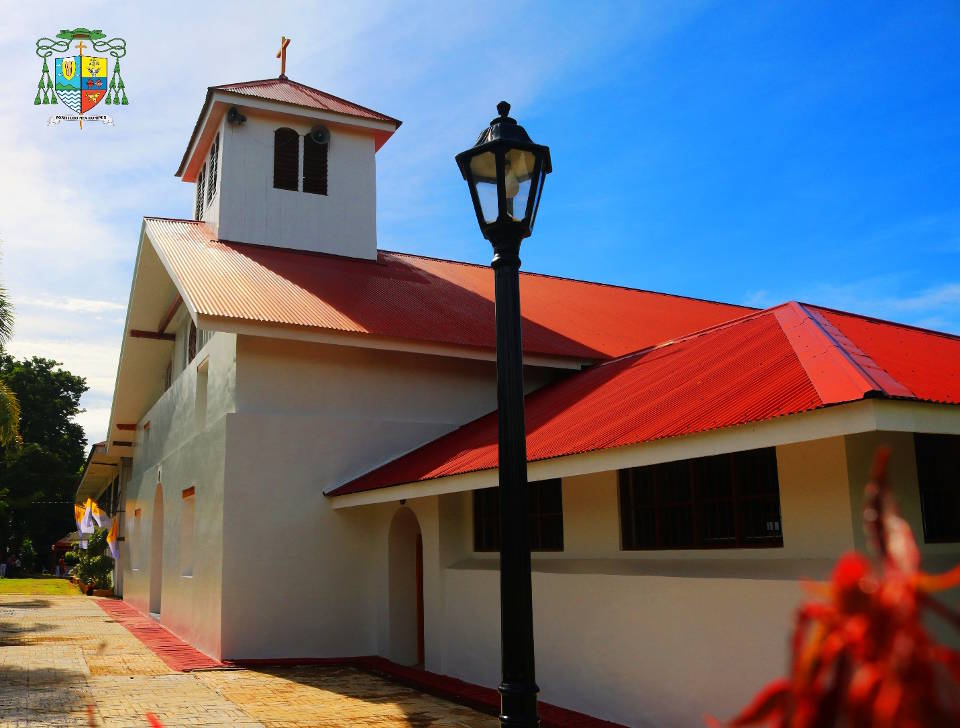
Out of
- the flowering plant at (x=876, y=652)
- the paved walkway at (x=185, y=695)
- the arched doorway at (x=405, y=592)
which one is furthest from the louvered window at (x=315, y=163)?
the flowering plant at (x=876, y=652)

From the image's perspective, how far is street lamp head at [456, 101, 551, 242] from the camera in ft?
17.7

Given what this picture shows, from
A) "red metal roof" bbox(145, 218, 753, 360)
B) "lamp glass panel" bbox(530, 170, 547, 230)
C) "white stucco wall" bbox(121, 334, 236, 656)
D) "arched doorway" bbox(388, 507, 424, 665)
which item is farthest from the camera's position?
"red metal roof" bbox(145, 218, 753, 360)

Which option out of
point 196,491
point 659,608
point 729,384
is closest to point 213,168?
point 196,491

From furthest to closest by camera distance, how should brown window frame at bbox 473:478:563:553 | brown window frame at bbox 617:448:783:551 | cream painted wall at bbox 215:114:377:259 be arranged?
1. cream painted wall at bbox 215:114:377:259
2. brown window frame at bbox 473:478:563:553
3. brown window frame at bbox 617:448:783:551

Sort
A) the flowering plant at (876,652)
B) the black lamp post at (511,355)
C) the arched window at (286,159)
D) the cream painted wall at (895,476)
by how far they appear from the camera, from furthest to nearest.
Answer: the arched window at (286,159) < the cream painted wall at (895,476) < the black lamp post at (511,355) < the flowering plant at (876,652)

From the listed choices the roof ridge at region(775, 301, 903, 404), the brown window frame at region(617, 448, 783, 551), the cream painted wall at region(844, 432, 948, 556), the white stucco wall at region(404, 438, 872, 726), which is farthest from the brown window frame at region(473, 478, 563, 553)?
the cream painted wall at region(844, 432, 948, 556)

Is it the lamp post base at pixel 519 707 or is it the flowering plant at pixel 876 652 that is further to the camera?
the lamp post base at pixel 519 707

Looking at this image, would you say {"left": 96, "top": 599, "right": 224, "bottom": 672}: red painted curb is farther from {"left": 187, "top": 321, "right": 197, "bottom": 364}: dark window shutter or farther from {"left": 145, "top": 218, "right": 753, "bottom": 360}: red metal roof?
{"left": 187, "top": 321, "right": 197, "bottom": 364}: dark window shutter

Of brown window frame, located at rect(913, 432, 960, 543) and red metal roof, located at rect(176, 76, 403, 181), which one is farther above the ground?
red metal roof, located at rect(176, 76, 403, 181)

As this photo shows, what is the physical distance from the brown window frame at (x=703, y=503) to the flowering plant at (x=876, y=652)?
23.4 feet

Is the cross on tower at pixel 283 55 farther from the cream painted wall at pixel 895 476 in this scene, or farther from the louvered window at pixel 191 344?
the cream painted wall at pixel 895 476

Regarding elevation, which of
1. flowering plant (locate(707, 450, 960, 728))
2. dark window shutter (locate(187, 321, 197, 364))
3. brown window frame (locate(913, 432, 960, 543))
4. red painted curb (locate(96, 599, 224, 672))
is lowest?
red painted curb (locate(96, 599, 224, 672))

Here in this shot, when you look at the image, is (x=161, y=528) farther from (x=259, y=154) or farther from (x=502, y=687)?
(x=502, y=687)

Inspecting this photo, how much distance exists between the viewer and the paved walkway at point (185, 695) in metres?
9.09
